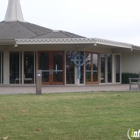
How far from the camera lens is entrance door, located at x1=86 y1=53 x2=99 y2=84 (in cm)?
2116

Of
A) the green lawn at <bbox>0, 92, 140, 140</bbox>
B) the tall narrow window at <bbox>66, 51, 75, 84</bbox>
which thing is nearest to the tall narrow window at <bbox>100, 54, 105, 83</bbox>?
the tall narrow window at <bbox>66, 51, 75, 84</bbox>

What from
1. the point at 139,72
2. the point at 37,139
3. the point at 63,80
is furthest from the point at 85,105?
the point at 139,72

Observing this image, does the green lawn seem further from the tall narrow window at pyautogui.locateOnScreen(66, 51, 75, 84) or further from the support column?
the support column

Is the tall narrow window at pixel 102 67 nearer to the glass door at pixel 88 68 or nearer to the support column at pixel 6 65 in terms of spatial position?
the glass door at pixel 88 68

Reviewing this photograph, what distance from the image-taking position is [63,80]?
20375 millimetres

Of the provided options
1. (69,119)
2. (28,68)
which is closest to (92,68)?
(28,68)

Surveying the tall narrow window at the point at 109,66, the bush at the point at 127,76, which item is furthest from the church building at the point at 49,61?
the bush at the point at 127,76

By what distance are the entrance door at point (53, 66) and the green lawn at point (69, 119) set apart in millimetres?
10505

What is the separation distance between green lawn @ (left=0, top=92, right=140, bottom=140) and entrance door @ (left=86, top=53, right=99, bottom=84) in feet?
36.7

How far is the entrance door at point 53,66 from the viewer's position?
20328mm

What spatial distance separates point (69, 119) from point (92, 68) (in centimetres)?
1445

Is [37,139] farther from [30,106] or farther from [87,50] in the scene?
[87,50]

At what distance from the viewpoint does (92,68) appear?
2141cm

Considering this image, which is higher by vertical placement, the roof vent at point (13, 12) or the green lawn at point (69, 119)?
the roof vent at point (13, 12)
